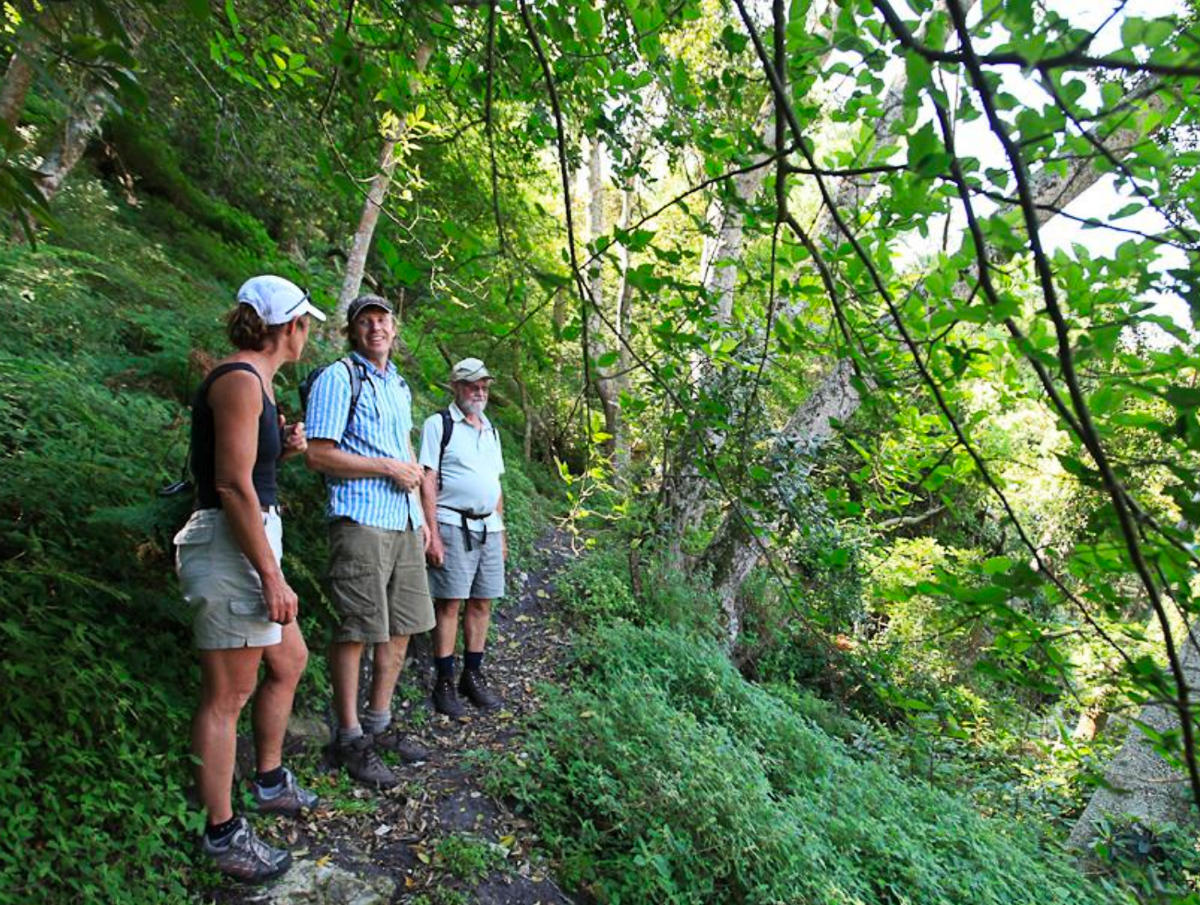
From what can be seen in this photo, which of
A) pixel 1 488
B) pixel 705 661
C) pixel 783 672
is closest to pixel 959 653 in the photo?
pixel 783 672

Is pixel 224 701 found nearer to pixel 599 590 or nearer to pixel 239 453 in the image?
pixel 239 453

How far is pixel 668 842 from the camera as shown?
288 centimetres

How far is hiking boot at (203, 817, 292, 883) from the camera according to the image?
2180mm

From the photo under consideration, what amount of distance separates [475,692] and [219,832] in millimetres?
1822

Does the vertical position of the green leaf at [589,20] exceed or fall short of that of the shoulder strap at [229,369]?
it exceeds it

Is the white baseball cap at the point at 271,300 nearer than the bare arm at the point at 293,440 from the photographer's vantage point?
Yes

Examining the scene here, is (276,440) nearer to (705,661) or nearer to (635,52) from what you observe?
(635,52)

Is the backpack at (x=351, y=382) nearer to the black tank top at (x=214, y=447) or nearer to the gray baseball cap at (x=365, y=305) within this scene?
the gray baseball cap at (x=365, y=305)

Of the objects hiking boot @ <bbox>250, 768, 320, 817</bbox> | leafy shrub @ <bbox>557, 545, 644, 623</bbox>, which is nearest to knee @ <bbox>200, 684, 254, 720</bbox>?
hiking boot @ <bbox>250, 768, 320, 817</bbox>

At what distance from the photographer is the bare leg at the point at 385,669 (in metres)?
3.13


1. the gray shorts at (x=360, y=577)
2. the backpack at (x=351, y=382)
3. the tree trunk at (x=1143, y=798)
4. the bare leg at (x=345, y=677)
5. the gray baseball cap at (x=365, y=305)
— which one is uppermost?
the gray baseball cap at (x=365, y=305)

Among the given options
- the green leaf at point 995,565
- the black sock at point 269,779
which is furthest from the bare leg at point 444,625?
the green leaf at point 995,565

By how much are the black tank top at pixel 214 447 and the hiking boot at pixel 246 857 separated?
1132 millimetres

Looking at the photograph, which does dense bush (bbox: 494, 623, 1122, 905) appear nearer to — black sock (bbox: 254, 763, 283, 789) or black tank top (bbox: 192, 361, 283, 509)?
black sock (bbox: 254, 763, 283, 789)
